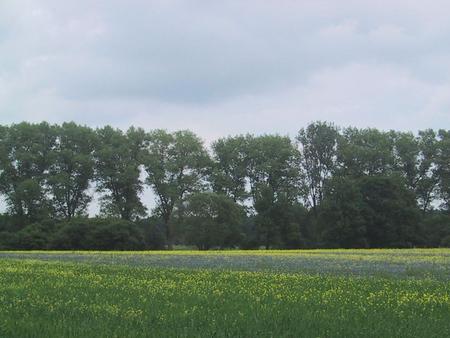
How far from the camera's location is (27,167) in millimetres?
100438

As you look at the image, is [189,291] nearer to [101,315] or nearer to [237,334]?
[101,315]

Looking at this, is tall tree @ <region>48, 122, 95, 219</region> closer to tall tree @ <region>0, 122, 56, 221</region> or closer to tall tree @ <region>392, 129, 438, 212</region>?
tall tree @ <region>0, 122, 56, 221</region>

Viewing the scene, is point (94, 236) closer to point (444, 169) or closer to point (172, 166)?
point (172, 166)

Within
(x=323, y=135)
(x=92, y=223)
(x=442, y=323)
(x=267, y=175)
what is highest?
(x=323, y=135)

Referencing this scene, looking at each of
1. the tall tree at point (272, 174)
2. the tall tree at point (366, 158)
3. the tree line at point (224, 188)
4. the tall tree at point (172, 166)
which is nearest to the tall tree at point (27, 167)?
the tree line at point (224, 188)

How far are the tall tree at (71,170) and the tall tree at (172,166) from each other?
37.9 ft

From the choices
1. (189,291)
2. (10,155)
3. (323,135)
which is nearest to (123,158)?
(10,155)

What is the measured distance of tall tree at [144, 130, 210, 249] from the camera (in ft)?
351

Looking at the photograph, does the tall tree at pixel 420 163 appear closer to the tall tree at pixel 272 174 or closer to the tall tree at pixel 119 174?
the tall tree at pixel 272 174

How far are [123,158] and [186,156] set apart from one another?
12.6 meters

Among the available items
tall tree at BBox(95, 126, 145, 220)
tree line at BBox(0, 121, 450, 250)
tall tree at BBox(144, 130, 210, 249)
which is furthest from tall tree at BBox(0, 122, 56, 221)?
tall tree at BBox(144, 130, 210, 249)

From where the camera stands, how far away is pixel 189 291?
48.6ft

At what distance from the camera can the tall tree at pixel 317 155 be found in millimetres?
112688

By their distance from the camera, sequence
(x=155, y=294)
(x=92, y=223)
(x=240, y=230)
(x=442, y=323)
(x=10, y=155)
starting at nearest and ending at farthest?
(x=442, y=323) → (x=155, y=294) → (x=92, y=223) → (x=240, y=230) → (x=10, y=155)
